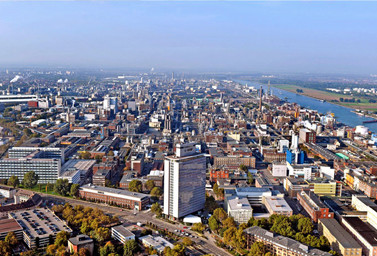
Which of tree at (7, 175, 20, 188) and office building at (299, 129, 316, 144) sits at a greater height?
office building at (299, 129, 316, 144)

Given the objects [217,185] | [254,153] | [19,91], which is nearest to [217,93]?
[19,91]

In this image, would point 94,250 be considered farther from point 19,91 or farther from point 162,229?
point 19,91

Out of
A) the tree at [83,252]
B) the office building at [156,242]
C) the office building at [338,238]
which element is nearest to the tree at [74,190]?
the office building at [156,242]

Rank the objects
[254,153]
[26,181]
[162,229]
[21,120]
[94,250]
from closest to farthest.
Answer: [94,250] → [162,229] → [26,181] → [254,153] → [21,120]

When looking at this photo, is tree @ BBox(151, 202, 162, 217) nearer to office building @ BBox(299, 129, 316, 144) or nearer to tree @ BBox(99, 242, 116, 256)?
tree @ BBox(99, 242, 116, 256)

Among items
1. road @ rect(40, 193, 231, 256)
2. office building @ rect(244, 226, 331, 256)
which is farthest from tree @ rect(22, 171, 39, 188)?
office building @ rect(244, 226, 331, 256)

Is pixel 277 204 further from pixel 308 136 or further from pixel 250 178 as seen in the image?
pixel 308 136
